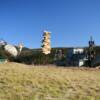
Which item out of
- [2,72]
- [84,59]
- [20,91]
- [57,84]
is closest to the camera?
[20,91]

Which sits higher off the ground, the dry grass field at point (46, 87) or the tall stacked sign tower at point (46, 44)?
the tall stacked sign tower at point (46, 44)

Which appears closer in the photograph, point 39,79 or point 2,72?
point 39,79

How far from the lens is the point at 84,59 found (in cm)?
8100

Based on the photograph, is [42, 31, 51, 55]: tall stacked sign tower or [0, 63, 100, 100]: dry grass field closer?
[0, 63, 100, 100]: dry grass field

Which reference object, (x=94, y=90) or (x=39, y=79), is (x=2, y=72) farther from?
(x=94, y=90)

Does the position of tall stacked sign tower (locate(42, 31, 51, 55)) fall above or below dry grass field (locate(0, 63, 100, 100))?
above

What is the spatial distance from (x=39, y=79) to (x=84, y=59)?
51.2 metres

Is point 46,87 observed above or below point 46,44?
below

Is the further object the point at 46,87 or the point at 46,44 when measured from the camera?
the point at 46,44

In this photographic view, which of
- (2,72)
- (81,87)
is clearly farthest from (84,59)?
(81,87)

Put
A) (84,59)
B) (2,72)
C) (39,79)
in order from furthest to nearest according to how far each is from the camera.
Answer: (84,59) < (2,72) < (39,79)

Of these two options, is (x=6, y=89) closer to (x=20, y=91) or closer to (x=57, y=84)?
(x=20, y=91)

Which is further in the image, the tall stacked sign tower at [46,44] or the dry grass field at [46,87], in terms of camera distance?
the tall stacked sign tower at [46,44]

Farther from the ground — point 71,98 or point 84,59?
point 84,59
